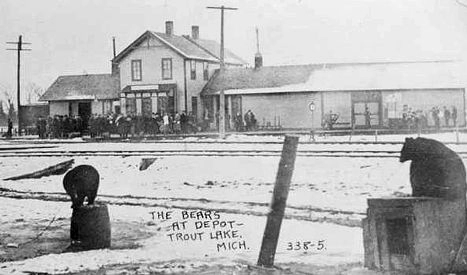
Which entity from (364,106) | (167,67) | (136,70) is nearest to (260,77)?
(167,67)

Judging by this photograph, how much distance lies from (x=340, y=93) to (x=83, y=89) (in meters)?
13.8

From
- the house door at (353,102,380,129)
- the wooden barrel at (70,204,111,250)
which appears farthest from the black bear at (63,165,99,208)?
the house door at (353,102,380,129)

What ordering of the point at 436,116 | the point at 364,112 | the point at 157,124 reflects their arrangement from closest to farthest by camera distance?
1. the point at 436,116
2. the point at 364,112
3. the point at 157,124

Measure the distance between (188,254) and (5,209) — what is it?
3.71 meters

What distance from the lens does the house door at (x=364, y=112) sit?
50.4 ft

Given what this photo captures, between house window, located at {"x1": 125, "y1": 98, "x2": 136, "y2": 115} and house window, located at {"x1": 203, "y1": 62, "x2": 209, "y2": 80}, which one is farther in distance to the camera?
house window, located at {"x1": 125, "y1": 98, "x2": 136, "y2": 115}

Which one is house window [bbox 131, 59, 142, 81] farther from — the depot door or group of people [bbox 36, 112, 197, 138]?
the depot door

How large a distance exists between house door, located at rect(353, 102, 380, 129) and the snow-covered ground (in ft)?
10.6

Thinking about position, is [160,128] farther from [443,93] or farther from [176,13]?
[176,13]

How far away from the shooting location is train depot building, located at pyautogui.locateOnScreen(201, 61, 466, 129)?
12.9m

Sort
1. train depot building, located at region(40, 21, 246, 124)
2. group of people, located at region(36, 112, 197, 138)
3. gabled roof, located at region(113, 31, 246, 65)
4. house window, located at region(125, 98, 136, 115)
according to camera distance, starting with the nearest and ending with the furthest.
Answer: group of people, located at region(36, 112, 197, 138) → gabled roof, located at region(113, 31, 246, 65) → train depot building, located at region(40, 21, 246, 124) → house window, located at region(125, 98, 136, 115)

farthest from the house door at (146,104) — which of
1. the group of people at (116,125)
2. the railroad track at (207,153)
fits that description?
the railroad track at (207,153)

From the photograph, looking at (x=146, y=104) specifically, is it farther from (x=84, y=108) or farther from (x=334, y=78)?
(x=334, y=78)

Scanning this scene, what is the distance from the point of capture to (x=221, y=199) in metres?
8.53
